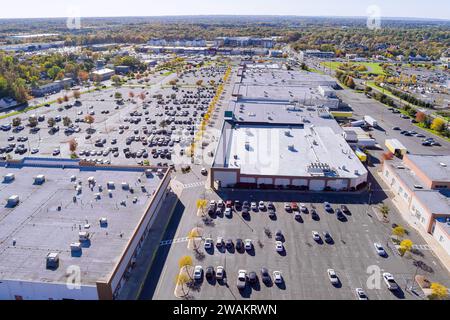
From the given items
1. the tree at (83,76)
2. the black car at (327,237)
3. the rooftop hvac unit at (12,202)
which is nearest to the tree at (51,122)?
the rooftop hvac unit at (12,202)

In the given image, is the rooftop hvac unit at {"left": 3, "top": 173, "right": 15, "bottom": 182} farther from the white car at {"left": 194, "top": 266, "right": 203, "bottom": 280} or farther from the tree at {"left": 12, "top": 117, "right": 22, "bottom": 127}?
the tree at {"left": 12, "top": 117, "right": 22, "bottom": 127}

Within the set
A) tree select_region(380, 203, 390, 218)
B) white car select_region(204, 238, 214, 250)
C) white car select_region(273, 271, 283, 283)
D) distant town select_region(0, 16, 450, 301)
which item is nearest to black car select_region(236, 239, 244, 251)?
distant town select_region(0, 16, 450, 301)

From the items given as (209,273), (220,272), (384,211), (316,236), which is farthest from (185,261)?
(384,211)

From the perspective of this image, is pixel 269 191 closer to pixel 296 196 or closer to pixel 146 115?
pixel 296 196

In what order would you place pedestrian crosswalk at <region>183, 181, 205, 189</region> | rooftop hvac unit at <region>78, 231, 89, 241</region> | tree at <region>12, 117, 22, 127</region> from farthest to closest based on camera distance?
tree at <region>12, 117, 22, 127</region> < pedestrian crosswalk at <region>183, 181, 205, 189</region> < rooftop hvac unit at <region>78, 231, 89, 241</region>

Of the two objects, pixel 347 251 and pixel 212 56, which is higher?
pixel 212 56

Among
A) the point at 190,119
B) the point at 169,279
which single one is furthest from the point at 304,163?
the point at 190,119
